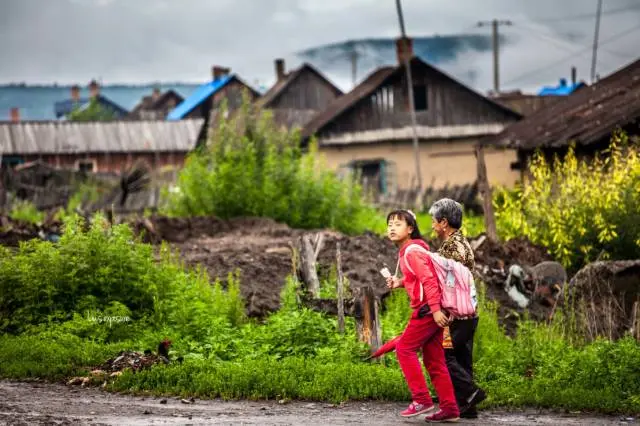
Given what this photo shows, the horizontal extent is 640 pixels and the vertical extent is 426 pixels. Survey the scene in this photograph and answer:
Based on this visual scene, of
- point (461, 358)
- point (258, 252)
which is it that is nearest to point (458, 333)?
point (461, 358)

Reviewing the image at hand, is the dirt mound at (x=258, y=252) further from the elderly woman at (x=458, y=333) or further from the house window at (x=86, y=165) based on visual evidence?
the house window at (x=86, y=165)

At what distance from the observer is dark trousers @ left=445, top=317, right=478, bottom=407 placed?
8727mm

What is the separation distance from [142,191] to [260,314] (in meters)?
19.9

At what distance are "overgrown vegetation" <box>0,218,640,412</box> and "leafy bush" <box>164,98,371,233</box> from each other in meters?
9.05

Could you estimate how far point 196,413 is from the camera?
914cm

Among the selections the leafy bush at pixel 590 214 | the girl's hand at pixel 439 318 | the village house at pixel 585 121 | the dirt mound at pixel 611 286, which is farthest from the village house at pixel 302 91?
the girl's hand at pixel 439 318

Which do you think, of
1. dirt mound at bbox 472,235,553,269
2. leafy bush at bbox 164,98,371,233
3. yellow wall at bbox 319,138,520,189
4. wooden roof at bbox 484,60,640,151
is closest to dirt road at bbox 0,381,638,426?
dirt mound at bbox 472,235,553,269

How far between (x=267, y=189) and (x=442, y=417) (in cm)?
1564

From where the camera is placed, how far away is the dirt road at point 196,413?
8.69m

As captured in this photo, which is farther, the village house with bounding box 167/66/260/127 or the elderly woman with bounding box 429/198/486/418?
the village house with bounding box 167/66/260/127

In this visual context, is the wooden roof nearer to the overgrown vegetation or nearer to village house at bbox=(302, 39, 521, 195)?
the overgrown vegetation

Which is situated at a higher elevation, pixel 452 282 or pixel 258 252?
pixel 258 252

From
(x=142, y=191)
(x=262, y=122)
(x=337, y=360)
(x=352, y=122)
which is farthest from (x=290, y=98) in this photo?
(x=337, y=360)

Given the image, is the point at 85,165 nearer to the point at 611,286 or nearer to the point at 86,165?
the point at 86,165
